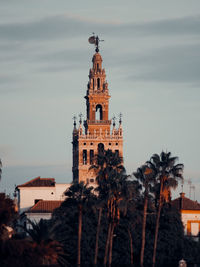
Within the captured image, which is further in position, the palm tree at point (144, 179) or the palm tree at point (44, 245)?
the palm tree at point (144, 179)

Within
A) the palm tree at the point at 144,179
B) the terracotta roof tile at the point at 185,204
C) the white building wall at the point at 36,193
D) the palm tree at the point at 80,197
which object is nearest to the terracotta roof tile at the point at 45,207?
the terracotta roof tile at the point at 185,204

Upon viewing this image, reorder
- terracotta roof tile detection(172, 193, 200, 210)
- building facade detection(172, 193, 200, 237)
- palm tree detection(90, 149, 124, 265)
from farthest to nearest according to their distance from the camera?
terracotta roof tile detection(172, 193, 200, 210) < building facade detection(172, 193, 200, 237) < palm tree detection(90, 149, 124, 265)

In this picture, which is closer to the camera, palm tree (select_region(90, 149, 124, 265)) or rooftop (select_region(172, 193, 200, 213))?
Result: palm tree (select_region(90, 149, 124, 265))

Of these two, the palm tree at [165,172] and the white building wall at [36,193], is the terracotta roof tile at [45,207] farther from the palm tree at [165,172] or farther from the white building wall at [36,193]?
the palm tree at [165,172]

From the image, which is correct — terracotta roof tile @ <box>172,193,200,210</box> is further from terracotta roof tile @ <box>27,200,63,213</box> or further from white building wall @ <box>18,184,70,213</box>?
white building wall @ <box>18,184,70,213</box>

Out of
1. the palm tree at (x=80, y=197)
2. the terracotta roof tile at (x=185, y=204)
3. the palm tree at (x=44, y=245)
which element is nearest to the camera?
the palm tree at (x=44, y=245)

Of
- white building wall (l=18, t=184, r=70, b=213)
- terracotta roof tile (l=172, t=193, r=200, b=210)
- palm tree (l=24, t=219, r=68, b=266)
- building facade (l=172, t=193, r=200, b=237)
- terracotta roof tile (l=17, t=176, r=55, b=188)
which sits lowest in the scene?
palm tree (l=24, t=219, r=68, b=266)

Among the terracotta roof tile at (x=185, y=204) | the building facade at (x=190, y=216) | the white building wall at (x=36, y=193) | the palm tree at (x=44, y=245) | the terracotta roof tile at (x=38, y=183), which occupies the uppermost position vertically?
the terracotta roof tile at (x=38, y=183)

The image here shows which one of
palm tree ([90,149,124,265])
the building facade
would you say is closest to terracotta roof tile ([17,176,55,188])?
the building facade

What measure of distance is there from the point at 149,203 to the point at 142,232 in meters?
7.55

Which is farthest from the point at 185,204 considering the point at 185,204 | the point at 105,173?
the point at 105,173

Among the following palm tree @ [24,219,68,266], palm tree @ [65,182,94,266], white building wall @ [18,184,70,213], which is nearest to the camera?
palm tree @ [24,219,68,266]

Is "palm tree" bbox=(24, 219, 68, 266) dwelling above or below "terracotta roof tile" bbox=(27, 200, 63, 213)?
below

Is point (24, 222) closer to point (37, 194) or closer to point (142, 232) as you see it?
point (37, 194)
